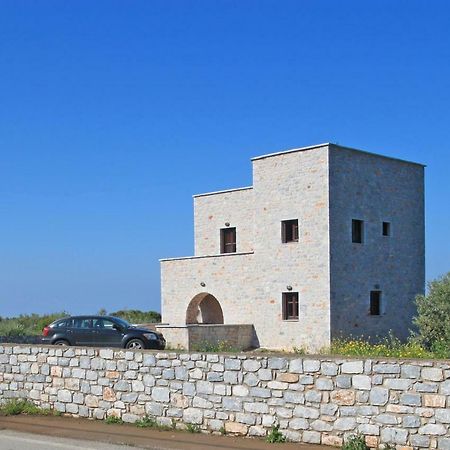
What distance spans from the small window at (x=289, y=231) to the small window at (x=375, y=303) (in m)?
4.41

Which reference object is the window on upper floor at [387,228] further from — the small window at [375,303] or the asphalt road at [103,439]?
the asphalt road at [103,439]

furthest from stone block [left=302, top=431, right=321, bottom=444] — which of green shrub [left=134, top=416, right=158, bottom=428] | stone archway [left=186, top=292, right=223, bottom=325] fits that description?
stone archway [left=186, top=292, right=223, bottom=325]

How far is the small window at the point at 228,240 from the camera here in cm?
3833

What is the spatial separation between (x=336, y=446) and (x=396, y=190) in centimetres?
2611

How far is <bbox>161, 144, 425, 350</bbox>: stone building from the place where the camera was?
105 feet

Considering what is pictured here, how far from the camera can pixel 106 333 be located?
25.8 meters

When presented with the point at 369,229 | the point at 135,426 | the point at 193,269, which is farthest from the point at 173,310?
the point at 135,426

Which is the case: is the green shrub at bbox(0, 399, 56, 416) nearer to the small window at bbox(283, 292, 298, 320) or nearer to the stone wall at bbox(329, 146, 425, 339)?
the stone wall at bbox(329, 146, 425, 339)

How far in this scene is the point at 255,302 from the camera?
3444 centimetres

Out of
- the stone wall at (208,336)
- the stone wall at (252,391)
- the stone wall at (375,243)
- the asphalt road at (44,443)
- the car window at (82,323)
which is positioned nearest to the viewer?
the stone wall at (252,391)

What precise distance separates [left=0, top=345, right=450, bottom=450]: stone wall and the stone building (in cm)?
1864

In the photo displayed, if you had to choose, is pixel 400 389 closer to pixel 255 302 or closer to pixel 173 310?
pixel 255 302

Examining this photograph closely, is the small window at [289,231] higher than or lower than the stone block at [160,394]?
higher

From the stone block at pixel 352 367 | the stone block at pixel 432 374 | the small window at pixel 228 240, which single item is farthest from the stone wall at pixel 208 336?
the stone block at pixel 432 374
